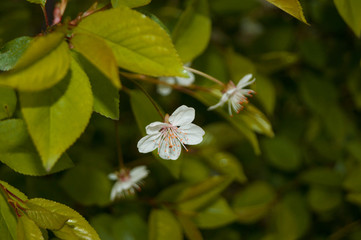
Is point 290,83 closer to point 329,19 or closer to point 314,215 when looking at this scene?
point 329,19

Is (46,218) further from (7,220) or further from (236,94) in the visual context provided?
(236,94)

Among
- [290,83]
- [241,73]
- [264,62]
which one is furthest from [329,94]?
[241,73]

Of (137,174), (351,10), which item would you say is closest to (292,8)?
(351,10)

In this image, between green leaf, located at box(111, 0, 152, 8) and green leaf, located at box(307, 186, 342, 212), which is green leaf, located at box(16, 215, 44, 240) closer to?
green leaf, located at box(111, 0, 152, 8)

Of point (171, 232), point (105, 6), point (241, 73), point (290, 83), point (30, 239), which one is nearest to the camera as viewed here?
point (30, 239)

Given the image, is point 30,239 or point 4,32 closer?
point 30,239

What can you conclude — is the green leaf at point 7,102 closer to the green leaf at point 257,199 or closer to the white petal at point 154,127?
the white petal at point 154,127
